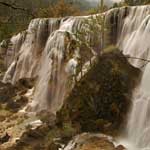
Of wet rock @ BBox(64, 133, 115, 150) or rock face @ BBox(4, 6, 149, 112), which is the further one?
rock face @ BBox(4, 6, 149, 112)

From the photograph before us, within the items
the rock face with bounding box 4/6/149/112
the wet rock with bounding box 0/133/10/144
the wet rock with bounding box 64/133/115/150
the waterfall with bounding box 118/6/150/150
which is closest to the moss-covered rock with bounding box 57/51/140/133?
the waterfall with bounding box 118/6/150/150

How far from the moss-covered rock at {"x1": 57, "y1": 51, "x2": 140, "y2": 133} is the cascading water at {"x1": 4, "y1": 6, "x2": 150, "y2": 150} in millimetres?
564

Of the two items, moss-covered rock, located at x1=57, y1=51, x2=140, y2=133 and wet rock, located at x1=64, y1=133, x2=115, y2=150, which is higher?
moss-covered rock, located at x1=57, y1=51, x2=140, y2=133

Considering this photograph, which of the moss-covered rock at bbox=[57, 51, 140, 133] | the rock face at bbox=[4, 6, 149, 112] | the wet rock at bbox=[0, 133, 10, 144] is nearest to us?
the moss-covered rock at bbox=[57, 51, 140, 133]

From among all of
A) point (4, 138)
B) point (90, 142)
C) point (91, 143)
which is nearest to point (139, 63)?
point (90, 142)

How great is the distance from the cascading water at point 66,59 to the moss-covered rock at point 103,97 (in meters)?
0.56

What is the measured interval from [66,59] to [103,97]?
28.3 ft

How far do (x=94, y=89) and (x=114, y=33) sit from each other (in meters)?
8.68

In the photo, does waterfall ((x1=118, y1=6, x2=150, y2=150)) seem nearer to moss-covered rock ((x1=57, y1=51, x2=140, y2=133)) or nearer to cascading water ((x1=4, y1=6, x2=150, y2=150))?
cascading water ((x1=4, y1=6, x2=150, y2=150))

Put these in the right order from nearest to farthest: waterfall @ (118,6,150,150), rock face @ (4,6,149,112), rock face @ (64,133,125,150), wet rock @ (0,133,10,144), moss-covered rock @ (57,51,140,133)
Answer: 1. rock face @ (64,133,125,150)
2. waterfall @ (118,6,150,150)
3. moss-covered rock @ (57,51,140,133)
4. wet rock @ (0,133,10,144)
5. rock face @ (4,6,149,112)

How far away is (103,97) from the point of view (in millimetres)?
16797

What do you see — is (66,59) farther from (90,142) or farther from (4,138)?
(90,142)

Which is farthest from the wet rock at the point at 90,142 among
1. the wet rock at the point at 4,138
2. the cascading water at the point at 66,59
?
the wet rock at the point at 4,138

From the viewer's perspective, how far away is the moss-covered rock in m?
16.4
